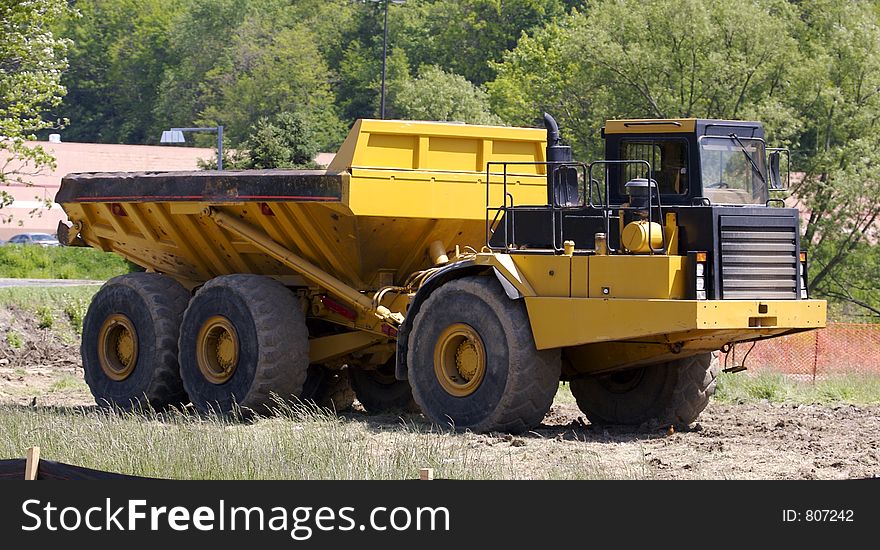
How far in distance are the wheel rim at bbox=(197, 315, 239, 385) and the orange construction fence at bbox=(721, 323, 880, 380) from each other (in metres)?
10.2

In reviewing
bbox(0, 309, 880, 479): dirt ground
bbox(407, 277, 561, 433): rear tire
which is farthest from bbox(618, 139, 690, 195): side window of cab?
bbox(0, 309, 880, 479): dirt ground

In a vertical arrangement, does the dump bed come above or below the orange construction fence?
above

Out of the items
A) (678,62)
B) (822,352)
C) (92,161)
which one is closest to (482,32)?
(92,161)

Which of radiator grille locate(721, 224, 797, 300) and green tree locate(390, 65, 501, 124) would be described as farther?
green tree locate(390, 65, 501, 124)

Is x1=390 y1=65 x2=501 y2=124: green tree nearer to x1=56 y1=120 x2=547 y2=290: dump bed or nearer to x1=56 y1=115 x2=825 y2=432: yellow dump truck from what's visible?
x1=56 y1=115 x2=825 y2=432: yellow dump truck

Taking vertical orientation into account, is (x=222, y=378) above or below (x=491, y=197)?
below

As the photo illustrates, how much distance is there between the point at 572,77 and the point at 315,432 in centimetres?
3459

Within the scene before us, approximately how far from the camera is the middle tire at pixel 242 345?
597 inches

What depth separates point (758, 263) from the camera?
13078 millimetres

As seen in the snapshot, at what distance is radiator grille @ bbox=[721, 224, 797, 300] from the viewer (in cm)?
1288

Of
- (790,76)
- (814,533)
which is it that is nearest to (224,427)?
(814,533)

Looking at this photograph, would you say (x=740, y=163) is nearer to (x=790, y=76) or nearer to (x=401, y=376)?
(x=401, y=376)

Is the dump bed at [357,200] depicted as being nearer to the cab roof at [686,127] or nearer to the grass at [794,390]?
the cab roof at [686,127]

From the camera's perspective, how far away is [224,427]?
14.2 metres
